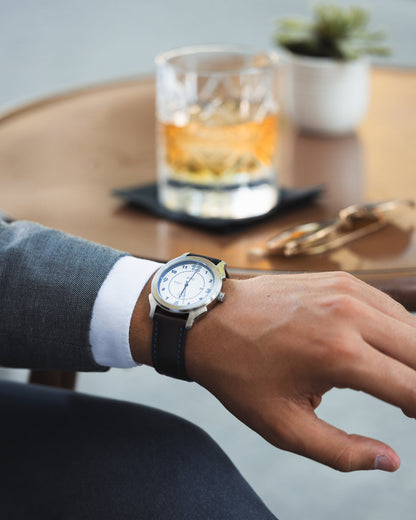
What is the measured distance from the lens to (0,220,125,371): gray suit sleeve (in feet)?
1.89

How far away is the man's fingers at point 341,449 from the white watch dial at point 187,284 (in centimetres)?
13

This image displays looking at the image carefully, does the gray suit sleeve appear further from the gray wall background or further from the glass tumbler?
the gray wall background

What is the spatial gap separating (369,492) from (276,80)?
708 mm

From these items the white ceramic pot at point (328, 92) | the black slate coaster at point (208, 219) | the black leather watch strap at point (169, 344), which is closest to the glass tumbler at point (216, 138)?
the black slate coaster at point (208, 219)

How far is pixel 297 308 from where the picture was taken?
19.9 inches

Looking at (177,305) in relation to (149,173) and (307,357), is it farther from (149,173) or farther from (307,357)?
(149,173)

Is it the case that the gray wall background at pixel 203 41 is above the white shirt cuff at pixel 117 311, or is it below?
below

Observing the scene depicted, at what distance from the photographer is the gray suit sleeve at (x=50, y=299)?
0.58 meters

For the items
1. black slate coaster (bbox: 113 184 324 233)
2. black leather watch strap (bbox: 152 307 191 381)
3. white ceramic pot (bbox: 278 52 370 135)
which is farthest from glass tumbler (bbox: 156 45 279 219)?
black leather watch strap (bbox: 152 307 191 381)

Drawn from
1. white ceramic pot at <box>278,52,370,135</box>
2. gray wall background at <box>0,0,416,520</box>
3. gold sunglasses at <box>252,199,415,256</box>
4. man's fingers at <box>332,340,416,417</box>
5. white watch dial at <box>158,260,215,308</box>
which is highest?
white ceramic pot at <box>278,52,370,135</box>

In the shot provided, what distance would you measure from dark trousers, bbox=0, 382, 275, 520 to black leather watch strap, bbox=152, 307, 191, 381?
0.34 ft

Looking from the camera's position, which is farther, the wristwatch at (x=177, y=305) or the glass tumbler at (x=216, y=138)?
the glass tumbler at (x=216, y=138)

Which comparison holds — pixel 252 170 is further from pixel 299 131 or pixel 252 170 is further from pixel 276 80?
pixel 299 131

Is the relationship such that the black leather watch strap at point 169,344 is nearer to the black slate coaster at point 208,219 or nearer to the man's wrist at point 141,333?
the man's wrist at point 141,333
